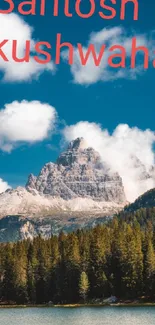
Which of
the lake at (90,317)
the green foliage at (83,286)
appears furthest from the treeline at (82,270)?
the lake at (90,317)

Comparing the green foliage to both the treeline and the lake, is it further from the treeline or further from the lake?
the lake

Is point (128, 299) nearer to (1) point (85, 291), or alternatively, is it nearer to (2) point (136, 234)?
(1) point (85, 291)

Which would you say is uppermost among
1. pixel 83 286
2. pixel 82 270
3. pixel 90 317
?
pixel 82 270

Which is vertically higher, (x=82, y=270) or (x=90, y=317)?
(x=82, y=270)

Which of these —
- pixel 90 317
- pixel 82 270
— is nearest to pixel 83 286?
pixel 82 270

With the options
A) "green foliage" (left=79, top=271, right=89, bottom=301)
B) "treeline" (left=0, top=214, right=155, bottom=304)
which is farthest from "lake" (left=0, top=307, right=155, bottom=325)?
"green foliage" (left=79, top=271, right=89, bottom=301)

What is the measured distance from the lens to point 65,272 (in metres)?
147

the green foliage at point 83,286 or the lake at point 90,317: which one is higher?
the green foliage at point 83,286

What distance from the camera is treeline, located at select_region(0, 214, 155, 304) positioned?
135212mm

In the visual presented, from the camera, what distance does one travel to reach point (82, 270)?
143500 millimetres

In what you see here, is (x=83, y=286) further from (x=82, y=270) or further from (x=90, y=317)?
(x=90, y=317)

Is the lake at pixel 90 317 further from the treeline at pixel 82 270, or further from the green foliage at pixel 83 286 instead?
the green foliage at pixel 83 286

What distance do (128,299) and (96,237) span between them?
22558mm

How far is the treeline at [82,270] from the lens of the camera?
444 ft
